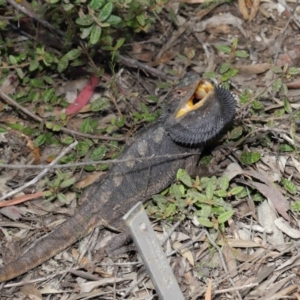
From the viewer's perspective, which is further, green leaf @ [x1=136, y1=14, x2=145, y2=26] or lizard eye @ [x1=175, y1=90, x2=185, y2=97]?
green leaf @ [x1=136, y1=14, x2=145, y2=26]

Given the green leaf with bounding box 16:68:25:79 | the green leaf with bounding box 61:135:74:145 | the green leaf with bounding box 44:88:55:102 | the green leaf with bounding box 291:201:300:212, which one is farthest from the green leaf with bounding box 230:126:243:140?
the green leaf with bounding box 16:68:25:79

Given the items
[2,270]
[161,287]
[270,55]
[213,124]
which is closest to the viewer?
[161,287]

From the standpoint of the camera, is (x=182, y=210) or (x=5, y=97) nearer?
(x=182, y=210)

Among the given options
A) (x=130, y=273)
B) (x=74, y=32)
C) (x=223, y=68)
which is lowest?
(x=130, y=273)

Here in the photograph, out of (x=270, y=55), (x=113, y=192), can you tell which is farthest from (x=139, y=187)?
(x=270, y=55)

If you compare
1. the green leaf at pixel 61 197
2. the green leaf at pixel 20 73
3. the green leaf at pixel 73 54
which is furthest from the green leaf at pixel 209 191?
the green leaf at pixel 20 73

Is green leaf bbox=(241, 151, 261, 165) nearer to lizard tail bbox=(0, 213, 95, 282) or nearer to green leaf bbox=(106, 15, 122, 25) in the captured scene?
lizard tail bbox=(0, 213, 95, 282)

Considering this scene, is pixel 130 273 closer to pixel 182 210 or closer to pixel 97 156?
pixel 182 210

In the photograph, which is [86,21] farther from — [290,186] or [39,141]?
[290,186]
